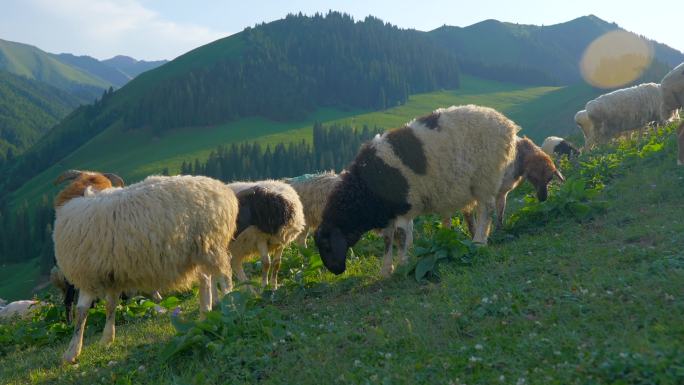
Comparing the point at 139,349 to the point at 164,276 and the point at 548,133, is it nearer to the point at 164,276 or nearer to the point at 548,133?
the point at 164,276

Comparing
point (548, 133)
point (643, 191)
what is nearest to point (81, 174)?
point (643, 191)

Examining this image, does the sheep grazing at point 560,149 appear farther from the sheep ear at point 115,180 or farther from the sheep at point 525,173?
the sheep ear at point 115,180

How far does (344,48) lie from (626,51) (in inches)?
3113

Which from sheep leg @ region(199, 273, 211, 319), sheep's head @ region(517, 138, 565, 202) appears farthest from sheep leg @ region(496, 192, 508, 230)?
sheep leg @ region(199, 273, 211, 319)

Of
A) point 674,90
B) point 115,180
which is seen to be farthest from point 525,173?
point 674,90

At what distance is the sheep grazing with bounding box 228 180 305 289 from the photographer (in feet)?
36.8

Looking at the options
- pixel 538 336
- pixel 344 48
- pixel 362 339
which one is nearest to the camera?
pixel 538 336

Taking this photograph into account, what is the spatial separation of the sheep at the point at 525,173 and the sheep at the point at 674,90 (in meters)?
9.47

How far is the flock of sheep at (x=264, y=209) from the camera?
833 cm

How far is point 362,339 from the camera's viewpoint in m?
6.27

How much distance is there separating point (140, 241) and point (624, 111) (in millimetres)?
20273

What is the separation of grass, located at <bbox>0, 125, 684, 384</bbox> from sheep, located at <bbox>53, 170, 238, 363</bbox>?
0.86 m

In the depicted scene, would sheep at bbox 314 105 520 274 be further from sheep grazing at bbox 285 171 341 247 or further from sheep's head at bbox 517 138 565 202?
sheep grazing at bbox 285 171 341 247

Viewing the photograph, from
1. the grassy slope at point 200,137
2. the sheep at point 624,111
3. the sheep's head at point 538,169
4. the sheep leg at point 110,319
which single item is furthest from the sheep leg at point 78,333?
the grassy slope at point 200,137
